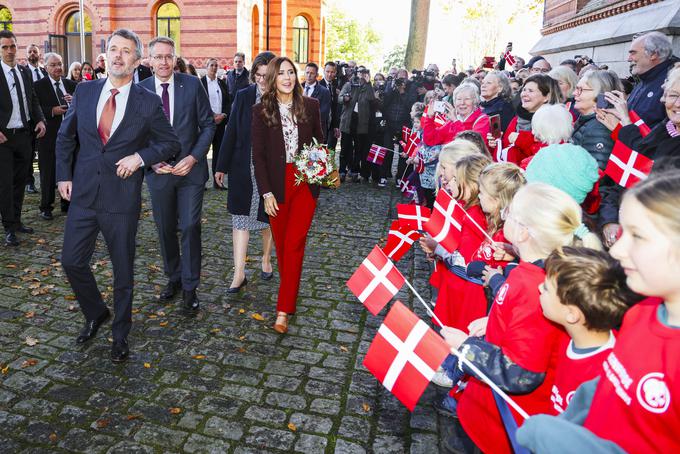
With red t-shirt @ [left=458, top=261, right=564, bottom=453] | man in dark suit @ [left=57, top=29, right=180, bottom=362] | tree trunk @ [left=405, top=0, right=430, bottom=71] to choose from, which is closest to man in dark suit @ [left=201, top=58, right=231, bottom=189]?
man in dark suit @ [left=57, top=29, right=180, bottom=362]

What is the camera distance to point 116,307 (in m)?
4.18

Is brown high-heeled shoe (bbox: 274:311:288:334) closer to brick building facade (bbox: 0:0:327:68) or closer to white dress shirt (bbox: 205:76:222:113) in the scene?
white dress shirt (bbox: 205:76:222:113)

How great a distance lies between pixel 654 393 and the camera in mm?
1486

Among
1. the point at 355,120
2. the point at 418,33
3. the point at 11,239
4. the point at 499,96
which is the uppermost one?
the point at 418,33

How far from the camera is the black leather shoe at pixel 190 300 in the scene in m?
5.02

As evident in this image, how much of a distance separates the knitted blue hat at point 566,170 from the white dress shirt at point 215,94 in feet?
27.9

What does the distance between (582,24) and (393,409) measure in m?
12.3

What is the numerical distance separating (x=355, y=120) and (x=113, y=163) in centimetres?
823

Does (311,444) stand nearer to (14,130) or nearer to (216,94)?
(14,130)

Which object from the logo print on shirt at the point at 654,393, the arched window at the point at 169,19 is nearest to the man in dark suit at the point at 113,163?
the logo print on shirt at the point at 654,393

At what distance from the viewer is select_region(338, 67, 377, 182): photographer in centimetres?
1163

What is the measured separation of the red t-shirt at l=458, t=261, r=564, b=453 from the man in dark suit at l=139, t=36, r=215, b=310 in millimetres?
3101

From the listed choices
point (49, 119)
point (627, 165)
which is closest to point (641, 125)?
point (627, 165)

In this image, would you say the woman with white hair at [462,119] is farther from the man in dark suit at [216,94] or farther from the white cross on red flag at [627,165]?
the man in dark suit at [216,94]
